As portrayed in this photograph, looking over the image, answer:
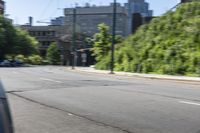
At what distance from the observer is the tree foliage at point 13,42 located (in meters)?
93.2

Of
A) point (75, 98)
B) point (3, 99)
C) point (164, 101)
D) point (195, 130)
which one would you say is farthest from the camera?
point (75, 98)

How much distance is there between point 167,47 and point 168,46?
0.46 feet

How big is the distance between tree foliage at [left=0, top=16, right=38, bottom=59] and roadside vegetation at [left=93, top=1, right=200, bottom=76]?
1582 inches

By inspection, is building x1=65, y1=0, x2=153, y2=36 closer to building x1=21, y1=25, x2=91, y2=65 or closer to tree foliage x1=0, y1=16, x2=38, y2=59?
building x1=21, y1=25, x2=91, y2=65

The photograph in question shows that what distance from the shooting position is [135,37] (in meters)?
56.8

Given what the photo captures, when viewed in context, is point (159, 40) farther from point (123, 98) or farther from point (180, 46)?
point (123, 98)

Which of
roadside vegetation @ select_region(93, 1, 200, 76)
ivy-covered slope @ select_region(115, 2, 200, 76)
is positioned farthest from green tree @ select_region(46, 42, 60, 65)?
ivy-covered slope @ select_region(115, 2, 200, 76)

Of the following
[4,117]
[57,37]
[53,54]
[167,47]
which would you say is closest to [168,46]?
[167,47]

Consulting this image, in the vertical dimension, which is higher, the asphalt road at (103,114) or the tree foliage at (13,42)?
the tree foliage at (13,42)

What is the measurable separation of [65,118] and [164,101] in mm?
4721

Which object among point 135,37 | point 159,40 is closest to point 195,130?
point 159,40

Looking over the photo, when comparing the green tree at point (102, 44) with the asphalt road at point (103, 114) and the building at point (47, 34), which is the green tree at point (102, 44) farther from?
the building at point (47, 34)

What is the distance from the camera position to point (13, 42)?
94000mm

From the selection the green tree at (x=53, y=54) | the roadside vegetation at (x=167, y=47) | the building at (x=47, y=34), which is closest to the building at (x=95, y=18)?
the building at (x=47, y=34)
